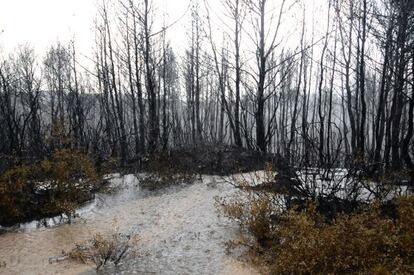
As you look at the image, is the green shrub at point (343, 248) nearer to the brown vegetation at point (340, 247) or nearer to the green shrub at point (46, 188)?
the brown vegetation at point (340, 247)

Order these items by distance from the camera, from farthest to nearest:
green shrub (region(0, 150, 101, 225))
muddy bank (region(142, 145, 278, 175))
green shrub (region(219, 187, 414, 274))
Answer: muddy bank (region(142, 145, 278, 175)) < green shrub (region(0, 150, 101, 225)) < green shrub (region(219, 187, 414, 274))

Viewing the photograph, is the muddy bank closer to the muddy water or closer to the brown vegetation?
the muddy water

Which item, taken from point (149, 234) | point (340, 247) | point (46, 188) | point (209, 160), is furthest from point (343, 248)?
point (209, 160)

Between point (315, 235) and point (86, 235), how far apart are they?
4279 millimetres

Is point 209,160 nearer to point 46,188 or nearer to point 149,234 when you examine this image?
point 46,188

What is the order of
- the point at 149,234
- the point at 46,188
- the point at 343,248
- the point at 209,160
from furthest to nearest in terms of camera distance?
1. the point at 209,160
2. the point at 46,188
3. the point at 149,234
4. the point at 343,248

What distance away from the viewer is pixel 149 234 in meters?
7.46

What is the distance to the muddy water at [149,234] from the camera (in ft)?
20.2

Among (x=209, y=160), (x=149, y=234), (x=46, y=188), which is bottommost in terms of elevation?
(x=149, y=234)

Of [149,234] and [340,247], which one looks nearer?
[340,247]

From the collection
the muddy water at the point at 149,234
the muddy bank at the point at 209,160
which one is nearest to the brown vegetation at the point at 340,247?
the muddy water at the point at 149,234

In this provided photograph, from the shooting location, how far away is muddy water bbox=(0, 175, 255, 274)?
6.16 m

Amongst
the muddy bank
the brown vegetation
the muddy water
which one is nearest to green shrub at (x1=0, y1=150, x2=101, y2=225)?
the muddy water

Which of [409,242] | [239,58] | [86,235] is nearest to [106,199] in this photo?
[86,235]
